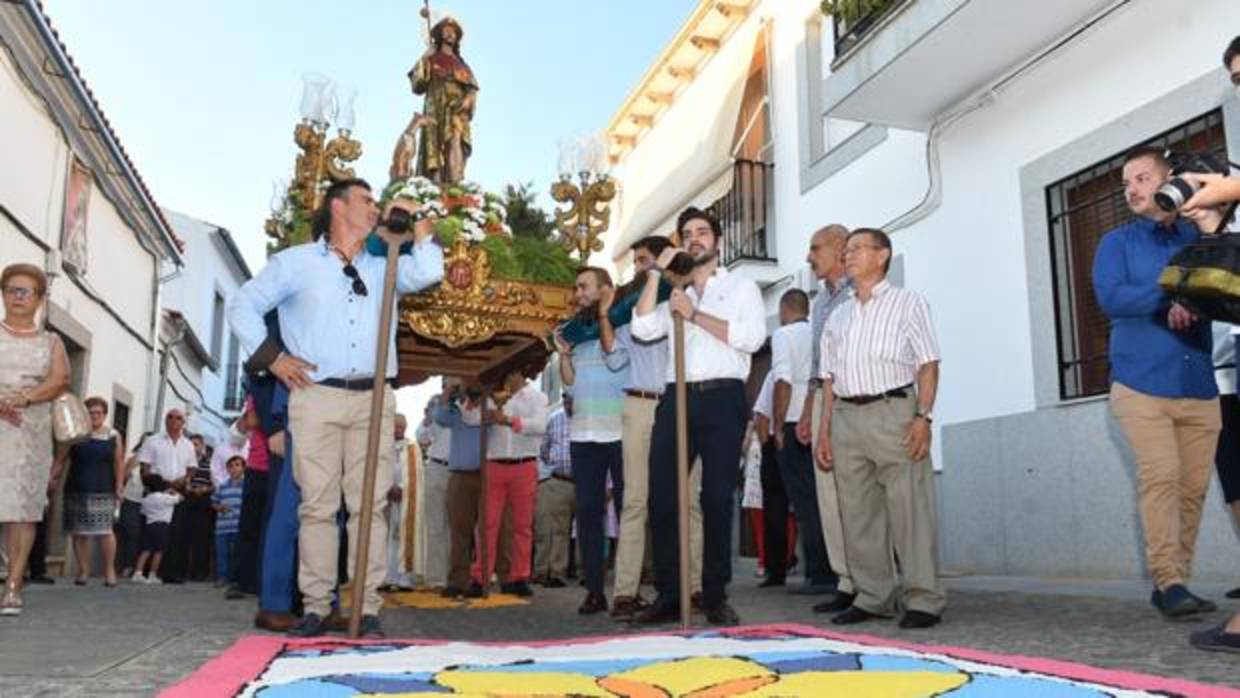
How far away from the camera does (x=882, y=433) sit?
4.36 metres

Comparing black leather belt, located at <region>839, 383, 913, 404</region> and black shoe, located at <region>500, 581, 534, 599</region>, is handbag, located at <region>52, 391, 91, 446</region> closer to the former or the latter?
black shoe, located at <region>500, 581, 534, 599</region>

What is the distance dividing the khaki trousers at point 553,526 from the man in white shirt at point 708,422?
397cm

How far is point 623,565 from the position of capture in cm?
472

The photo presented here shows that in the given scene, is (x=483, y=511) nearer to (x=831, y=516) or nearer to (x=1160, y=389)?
(x=831, y=516)

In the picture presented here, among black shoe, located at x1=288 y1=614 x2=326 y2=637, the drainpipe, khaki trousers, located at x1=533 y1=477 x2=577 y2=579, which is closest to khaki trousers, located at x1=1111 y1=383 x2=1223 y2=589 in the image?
black shoe, located at x1=288 y1=614 x2=326 y2=637

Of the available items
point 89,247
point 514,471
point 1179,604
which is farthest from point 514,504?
point 89,247

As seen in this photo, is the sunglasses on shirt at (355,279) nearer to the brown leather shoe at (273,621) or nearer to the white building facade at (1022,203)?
the brown leather shoe at (273,621)

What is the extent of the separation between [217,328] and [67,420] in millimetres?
22877

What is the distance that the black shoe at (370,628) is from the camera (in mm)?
3879

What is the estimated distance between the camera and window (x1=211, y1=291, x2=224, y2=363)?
2577 centimetres

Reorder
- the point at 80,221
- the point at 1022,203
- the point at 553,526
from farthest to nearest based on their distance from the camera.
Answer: the point at 80,221 → the point at 553,526 → the point at 1022,203

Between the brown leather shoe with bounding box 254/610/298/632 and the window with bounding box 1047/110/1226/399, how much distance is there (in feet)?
17.0

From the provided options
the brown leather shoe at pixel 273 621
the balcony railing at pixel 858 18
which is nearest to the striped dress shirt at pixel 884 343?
the brown leather shoe at pixel 273 621

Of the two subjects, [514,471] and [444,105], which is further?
[514,471]
